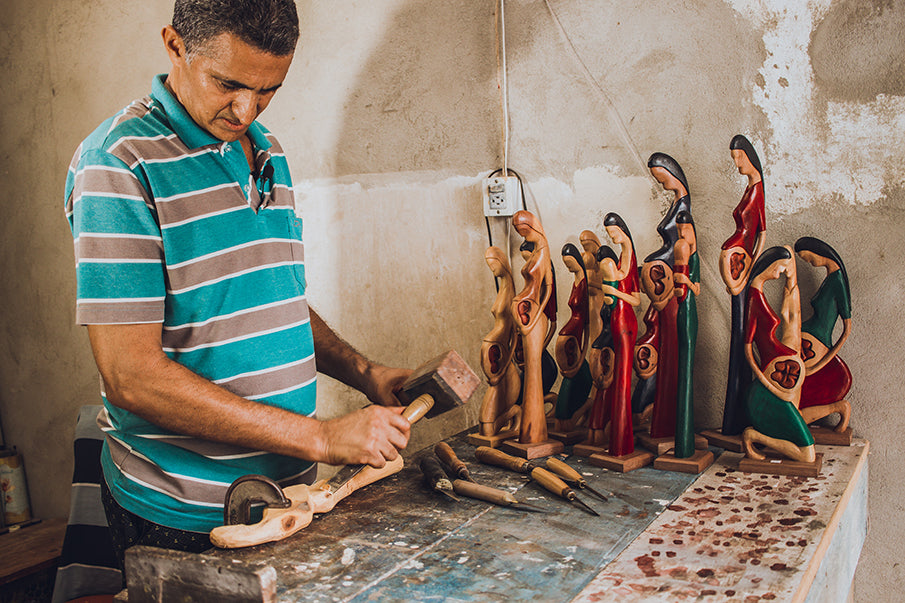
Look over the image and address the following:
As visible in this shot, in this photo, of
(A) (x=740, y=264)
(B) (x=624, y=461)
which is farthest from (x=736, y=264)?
(B) (x=624, y=461)

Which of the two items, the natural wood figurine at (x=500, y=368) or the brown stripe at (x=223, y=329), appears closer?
the brown stripe at (x=223, y=329)

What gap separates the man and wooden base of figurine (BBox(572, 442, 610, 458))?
0.52m

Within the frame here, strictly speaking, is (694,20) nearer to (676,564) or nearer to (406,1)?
(406,1)

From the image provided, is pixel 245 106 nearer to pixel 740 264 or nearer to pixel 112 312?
pixel 112 312

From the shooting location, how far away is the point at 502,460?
4.93 ft

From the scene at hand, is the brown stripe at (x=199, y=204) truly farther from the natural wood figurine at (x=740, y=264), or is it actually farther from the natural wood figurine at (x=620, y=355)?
the natural wood figurine at (x=740, y=264)

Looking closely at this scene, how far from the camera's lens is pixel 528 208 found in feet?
6.64

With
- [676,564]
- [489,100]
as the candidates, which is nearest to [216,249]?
[676,564]

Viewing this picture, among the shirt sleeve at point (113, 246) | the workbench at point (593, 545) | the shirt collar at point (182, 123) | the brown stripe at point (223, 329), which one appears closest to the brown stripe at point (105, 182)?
the shirt sleeve at point (113, 246)

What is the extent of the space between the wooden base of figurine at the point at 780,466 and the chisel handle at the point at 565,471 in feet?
1.17

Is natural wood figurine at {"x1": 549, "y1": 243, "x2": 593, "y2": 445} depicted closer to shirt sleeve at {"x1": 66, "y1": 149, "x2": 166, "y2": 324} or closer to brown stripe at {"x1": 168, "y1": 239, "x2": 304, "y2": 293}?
brown stripe at {"x1": 168, "y1": 239, "x2": 304, "y2": 293}

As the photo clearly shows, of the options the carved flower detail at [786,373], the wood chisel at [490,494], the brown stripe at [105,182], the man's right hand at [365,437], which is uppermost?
the brown stripe at [105,182]

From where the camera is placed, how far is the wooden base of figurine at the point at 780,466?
4.44 ft

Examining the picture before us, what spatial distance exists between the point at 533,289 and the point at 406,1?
3.78ft
